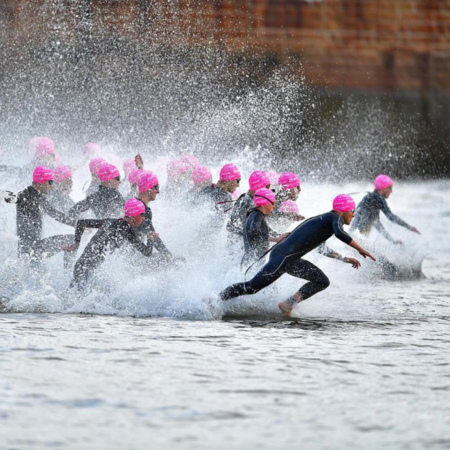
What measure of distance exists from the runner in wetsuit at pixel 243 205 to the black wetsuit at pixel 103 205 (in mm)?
1580

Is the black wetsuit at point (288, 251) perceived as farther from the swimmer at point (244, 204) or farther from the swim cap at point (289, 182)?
the swim cap at point (289, 182)

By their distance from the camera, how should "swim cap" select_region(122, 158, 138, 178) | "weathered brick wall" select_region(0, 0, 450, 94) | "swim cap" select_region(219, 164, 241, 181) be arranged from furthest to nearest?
"weathered brick wall" select_region(0, 0, 450, 94) → "swim cap" select_region(122, 158, 138, 178) → "swim cap" select_region(219, 164, 241, 181)

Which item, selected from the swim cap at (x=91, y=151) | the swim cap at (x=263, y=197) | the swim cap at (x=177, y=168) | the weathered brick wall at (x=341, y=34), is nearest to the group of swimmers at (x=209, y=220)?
the swim cap at (x=263, y=197)

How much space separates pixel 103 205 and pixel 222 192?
1.71 m

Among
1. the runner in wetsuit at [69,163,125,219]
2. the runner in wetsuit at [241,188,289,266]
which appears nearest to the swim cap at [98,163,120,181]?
the runner in wetsuit at [69,163,125,219]

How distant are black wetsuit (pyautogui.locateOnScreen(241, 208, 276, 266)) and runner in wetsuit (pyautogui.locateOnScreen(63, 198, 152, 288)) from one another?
1.18 metres

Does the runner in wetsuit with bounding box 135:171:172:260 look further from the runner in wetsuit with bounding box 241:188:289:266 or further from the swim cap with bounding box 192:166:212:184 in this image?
the swim cap with bounding box 192:166:212:184

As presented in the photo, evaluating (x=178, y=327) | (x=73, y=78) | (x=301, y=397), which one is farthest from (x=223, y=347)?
(x=73, y=78)

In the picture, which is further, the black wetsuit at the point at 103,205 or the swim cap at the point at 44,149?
the swim cap at the point at 44,149

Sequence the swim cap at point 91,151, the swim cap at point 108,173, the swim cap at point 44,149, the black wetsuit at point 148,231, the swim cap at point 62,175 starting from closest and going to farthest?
the black wetsuit at point 148,231
the swim cap at point 108,173
the swim cap at point 62,175
the swim cap at point 44,149
the swim cap at point 91,151

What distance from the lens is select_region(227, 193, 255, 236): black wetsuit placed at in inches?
530

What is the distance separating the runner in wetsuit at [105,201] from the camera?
14.1m

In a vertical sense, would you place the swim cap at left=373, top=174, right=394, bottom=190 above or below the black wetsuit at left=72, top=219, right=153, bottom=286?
above

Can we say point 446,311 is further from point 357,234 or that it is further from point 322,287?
point 357,234
